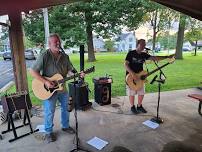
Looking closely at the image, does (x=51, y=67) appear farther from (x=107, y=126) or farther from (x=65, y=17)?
(x=65, y=17)

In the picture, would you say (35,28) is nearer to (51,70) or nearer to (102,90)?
(102,90)

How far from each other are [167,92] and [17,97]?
14.5 feet

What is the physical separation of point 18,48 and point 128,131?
8.50ft

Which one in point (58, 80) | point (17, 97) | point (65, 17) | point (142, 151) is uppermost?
point (65, 17)

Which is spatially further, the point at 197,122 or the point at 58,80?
the point at 197,122

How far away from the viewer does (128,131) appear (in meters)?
4.18

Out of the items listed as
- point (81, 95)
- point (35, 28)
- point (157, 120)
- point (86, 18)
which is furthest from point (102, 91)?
point (35, 28)

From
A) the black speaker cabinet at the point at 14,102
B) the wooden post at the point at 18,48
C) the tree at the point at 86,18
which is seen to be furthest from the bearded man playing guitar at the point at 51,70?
the tree at the point at 86,18

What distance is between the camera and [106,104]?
5.69 meters

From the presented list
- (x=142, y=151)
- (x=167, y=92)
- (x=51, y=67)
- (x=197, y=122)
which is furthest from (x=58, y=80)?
(x=167, y=92)

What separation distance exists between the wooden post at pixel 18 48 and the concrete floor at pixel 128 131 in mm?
809

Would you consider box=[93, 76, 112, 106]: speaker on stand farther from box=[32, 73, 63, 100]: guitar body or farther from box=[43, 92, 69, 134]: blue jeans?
box=[32, 73, 63, 100]: guitar body

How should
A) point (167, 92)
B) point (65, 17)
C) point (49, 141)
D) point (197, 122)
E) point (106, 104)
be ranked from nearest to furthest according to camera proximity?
1. point (49, 141)
2. point (197, 122)
3. point (106, 104)
4. point (167, 92)
5. point (65, 17)

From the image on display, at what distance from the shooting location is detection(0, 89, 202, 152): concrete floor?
3.63 meters
